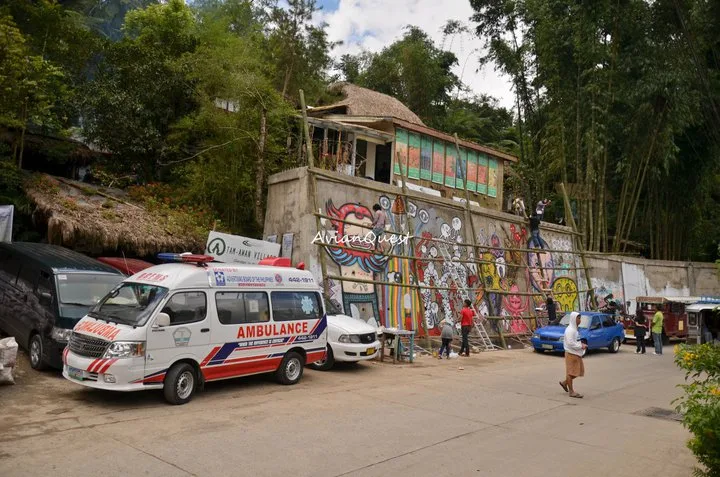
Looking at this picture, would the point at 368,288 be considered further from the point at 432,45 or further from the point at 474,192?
the point at 432,45

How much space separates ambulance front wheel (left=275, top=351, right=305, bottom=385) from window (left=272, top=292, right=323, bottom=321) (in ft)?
2.36

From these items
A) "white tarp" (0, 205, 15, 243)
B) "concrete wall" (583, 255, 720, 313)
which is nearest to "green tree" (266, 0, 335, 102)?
"white tarp" (0, 205, 15, 243)

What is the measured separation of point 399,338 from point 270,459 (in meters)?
8.13

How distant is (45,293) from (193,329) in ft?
11.5

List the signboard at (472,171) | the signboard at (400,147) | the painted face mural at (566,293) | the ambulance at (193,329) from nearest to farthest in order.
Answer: the ambulance at (193,329) < the signboard at (400,147) < the painted face mural at (566,293) < the signboard at (472,171)

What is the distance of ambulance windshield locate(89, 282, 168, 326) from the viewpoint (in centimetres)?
810

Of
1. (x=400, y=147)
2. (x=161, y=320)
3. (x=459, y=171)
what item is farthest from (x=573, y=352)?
(x=459, y=171)

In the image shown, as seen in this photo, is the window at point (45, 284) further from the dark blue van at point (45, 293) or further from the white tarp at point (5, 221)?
the white tarp at point (5, 221)

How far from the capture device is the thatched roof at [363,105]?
22.9m

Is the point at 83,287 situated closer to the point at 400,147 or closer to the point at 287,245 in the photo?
the point at 287,245

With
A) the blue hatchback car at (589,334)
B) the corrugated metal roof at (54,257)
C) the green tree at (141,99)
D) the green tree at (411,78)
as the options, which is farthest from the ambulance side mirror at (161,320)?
the green tree at (411,78)

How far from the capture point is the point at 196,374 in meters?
8.59

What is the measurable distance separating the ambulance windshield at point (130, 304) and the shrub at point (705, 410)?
22.7 ft

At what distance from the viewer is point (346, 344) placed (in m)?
11.7
